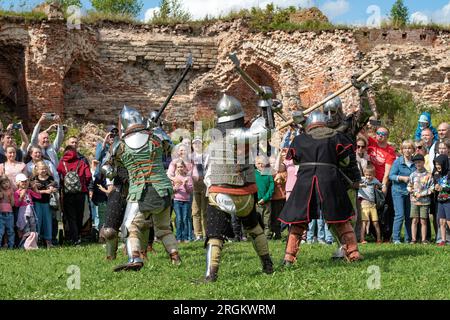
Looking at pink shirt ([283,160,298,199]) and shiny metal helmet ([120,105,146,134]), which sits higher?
shiny metal helmet ([120,105,146,134])

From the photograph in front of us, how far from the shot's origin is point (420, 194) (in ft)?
36.0

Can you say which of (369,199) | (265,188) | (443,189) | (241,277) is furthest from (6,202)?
(443,189)

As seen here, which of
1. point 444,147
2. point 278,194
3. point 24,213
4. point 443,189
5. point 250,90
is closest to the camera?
point 443,189

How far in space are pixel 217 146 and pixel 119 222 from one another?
225 cm

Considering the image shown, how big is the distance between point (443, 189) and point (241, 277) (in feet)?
15.3

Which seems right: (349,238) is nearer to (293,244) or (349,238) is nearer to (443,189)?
(293,244)

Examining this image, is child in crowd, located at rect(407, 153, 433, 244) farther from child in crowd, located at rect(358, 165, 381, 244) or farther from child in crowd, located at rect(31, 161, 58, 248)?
child in crowd, located at rect(31, 161, 58, 248)

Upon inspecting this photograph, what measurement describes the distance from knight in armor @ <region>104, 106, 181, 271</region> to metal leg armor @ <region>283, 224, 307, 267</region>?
1323 mm

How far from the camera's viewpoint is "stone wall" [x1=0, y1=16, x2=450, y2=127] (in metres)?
23.3

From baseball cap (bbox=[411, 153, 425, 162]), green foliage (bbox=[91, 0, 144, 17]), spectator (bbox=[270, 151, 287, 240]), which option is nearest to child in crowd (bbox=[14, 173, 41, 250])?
spectator (bbox=[270, 151, 287, 240])

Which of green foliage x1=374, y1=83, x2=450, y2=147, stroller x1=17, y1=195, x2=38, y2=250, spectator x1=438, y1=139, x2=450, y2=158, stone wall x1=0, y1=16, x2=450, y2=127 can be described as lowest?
stroller x1=17, y1=195, x2=38, y2=250

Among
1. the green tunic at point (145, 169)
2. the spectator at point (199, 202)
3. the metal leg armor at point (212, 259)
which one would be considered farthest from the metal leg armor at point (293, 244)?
the spectator at point (199, 202)

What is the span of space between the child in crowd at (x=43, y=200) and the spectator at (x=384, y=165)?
5.28 metres
